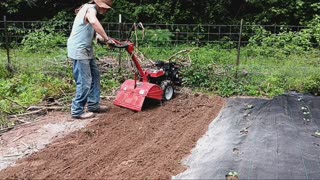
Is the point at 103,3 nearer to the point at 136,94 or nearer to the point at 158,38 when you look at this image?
the point at 136,94

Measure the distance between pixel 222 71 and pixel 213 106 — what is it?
1.29m

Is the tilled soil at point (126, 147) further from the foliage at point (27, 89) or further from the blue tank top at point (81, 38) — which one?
the foliage at point (27, 89)

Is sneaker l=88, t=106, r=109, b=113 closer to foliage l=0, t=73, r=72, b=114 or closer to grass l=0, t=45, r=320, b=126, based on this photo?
grass l=0, t=45, r=320, b=126

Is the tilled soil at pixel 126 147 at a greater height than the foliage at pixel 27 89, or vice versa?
the foliage at pixel 27 89

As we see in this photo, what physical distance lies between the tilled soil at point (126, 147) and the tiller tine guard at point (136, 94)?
109 mm

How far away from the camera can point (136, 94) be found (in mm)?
5395

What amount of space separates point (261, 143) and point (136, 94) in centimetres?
189

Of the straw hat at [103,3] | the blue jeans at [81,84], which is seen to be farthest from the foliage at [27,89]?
the straw hat at [103,3]

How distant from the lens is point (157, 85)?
5.48 m

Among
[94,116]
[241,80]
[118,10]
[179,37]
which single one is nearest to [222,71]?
[241,80]

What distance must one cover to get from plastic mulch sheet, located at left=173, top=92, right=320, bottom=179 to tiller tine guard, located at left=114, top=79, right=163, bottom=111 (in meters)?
0.92

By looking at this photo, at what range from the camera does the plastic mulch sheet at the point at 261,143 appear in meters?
3.54

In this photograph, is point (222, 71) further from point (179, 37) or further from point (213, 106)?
point (179, 37)

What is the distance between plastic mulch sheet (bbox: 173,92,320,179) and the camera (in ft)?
11.6
